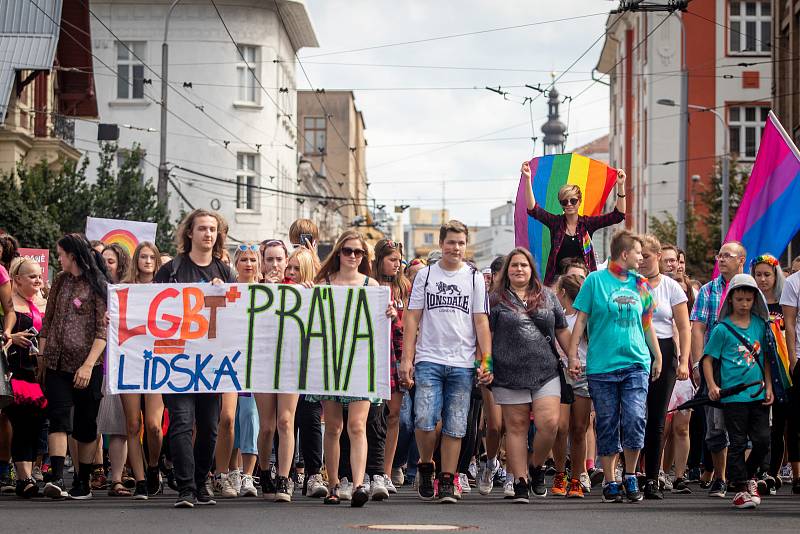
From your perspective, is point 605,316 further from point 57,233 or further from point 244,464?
point 57,233

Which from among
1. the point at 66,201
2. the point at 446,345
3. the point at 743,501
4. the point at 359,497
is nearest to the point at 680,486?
the point at 743,501

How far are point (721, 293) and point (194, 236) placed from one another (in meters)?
4.27

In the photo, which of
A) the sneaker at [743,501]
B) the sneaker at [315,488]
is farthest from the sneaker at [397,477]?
the sneaker at [743,501]

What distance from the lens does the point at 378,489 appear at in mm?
10234

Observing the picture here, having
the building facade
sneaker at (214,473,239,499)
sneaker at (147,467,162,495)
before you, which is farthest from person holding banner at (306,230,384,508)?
the building facade

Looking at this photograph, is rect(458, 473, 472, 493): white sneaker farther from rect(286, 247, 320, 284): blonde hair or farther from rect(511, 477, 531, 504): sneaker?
rect(286, 247, 320, 284): blonde hair

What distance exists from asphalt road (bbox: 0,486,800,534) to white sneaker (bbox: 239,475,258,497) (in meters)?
0.42

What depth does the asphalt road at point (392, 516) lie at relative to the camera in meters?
8.48

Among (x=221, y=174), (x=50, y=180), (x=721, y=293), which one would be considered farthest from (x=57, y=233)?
(x=221, y=174)

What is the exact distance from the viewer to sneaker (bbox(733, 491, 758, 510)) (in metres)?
10.0

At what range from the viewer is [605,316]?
10516 millimetres

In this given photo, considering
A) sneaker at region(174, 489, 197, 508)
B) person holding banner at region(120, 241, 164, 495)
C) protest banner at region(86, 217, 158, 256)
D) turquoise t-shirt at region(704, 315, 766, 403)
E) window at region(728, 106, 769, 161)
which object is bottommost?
sneaker at region(174, 489, 197, 508)

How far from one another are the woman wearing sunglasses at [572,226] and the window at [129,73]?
4246cm

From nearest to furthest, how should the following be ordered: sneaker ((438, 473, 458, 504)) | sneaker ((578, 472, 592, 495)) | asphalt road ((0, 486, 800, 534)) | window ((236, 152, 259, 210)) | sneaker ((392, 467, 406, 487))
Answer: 1. asphalt road ((0, 486, 800, 534))
2. sneaker ((438, 473, 458, 504))
3. sneaker ((578, 472, 592, 495))
4. sneaker ((392, 467, 406, 487))
5. window ((236, 152, 259, 210))
